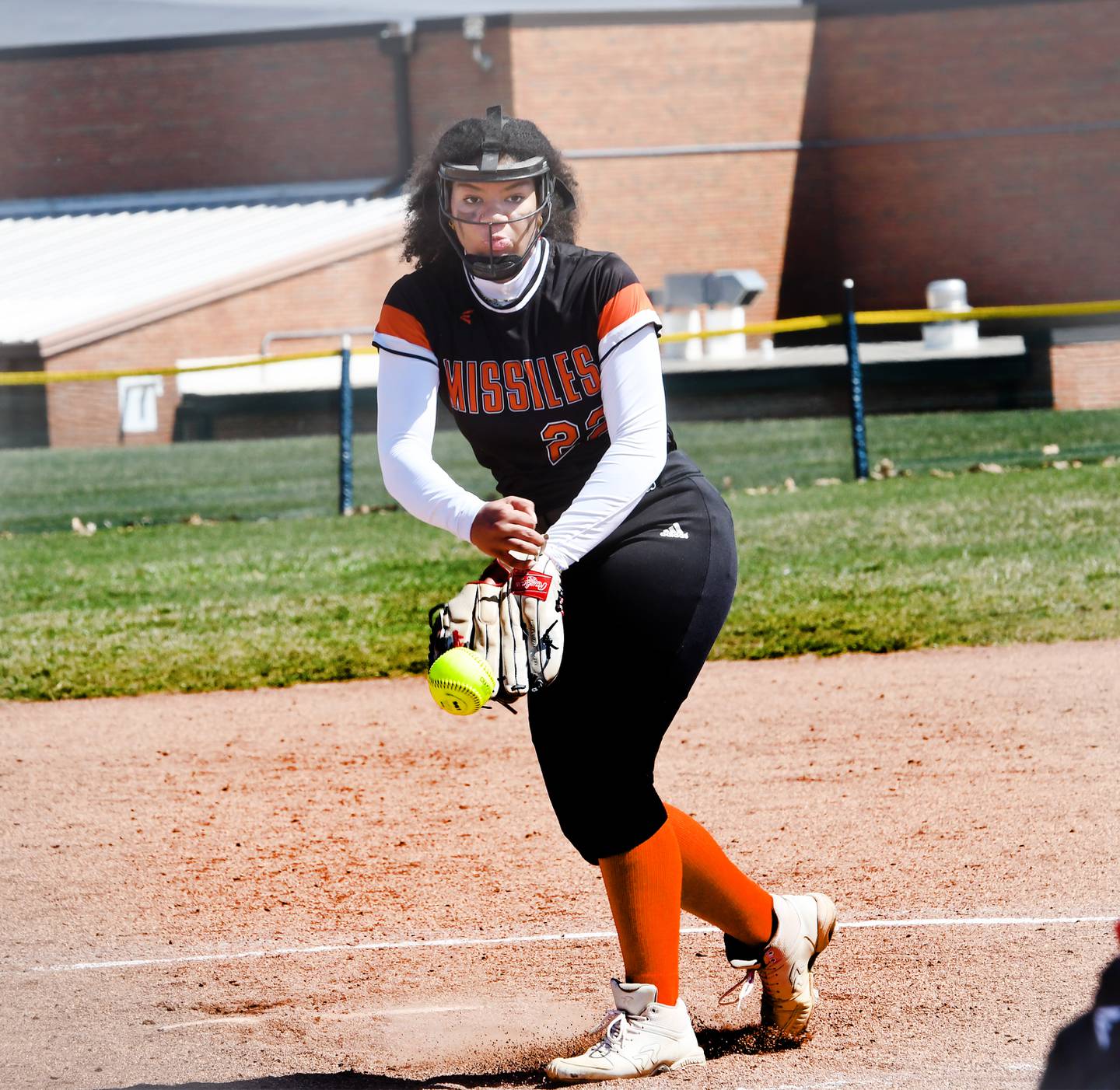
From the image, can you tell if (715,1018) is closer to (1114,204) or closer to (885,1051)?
(885,1051)

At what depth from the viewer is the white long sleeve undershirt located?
3.11m

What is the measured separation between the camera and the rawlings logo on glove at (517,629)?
10.1ft

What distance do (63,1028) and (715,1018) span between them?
161 centimetres

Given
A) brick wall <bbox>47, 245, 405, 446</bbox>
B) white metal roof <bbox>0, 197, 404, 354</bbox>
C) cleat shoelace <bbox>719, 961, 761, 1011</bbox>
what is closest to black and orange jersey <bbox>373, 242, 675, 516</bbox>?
cleat shoelace <bbox>719, 961, 761, 1011</bbox>

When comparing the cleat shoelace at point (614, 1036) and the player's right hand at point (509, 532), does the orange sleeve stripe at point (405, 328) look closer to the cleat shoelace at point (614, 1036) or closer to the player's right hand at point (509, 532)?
the player's right hand at point (509, 532)

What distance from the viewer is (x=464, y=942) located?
4.36m

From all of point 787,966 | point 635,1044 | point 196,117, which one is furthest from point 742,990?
point 196,117

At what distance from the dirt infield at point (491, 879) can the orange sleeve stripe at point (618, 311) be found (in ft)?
5.31

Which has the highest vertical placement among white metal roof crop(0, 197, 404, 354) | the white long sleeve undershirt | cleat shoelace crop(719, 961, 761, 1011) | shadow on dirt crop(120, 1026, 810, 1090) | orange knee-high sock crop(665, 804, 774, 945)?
white metal roof crop(0, 197, 404, 354)

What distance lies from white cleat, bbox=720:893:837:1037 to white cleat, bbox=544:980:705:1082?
283mm

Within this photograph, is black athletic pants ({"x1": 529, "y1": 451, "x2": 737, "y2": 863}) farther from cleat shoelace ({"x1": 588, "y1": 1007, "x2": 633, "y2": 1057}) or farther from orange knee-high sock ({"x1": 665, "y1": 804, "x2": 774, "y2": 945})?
cleat shoelace ({"x1": 588, "y1": 1007, "x2": 633, "y2": 1057})

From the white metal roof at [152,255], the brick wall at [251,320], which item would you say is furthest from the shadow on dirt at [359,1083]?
the white metal roof at [152,255]

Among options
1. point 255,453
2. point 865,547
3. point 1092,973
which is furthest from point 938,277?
point 1092,973

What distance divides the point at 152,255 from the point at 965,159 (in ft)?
48.1
